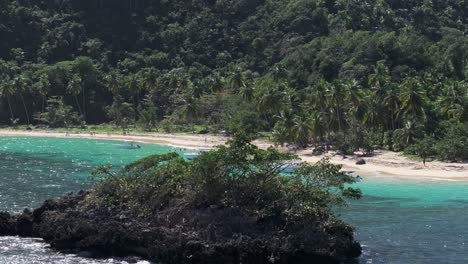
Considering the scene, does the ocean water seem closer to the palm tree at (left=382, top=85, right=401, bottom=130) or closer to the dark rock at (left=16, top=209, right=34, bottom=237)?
the dark rock at (left=16, top=209, right=34, bottom=237)

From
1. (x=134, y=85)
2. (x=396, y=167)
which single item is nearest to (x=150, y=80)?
(x=134, y=85)

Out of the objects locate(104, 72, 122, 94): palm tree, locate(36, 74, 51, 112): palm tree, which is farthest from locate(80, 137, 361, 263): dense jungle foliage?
locate(36, 74, 51, 112): palm tree

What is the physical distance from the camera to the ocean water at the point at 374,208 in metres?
A: 46.4

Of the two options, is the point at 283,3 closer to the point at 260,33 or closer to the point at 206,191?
the point at 260,33

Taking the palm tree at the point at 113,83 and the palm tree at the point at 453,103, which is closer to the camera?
the palm tree at the point at 453,103

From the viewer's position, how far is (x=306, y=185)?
159ft

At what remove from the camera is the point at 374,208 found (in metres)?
61.5

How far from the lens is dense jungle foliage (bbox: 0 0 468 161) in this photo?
3684 inches

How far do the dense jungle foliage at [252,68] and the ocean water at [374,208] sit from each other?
54.2 feet

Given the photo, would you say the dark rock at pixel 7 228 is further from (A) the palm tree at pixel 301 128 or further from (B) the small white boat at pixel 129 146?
(B) the small white boat at pixel 129 146

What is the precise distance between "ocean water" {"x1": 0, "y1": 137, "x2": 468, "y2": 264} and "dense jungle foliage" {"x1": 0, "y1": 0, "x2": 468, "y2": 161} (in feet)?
54.2

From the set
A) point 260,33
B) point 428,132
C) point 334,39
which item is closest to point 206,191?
point 428,132

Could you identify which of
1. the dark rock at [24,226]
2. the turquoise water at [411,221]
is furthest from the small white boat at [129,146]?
the dark rock at [24,226]

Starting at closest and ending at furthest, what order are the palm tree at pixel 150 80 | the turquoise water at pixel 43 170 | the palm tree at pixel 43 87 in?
1. the turquoise water at pixel 43 170
2. the palm tree at pixel 150 80
3. the palm tree at pixel 43 87
